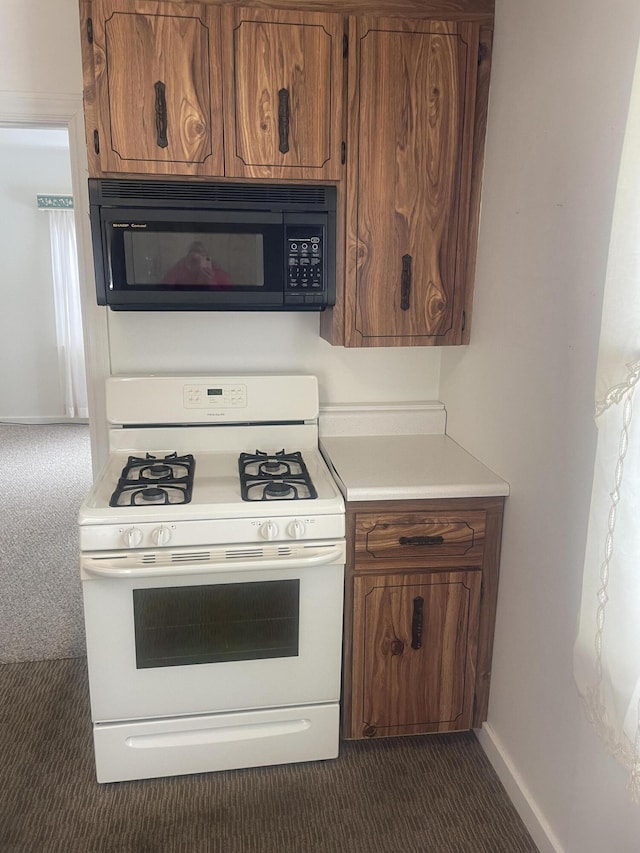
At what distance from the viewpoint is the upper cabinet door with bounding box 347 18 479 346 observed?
2.00 meters

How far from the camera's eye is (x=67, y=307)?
597cm

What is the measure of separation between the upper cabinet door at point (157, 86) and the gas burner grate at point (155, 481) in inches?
35.8

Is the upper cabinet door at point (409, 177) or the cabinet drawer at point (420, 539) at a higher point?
the upper cabinet door at point (409, 177)

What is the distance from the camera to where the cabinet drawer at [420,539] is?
197 centimetres

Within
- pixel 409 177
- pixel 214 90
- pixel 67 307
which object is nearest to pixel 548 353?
pixel 409 177

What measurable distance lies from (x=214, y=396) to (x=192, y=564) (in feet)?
2.35

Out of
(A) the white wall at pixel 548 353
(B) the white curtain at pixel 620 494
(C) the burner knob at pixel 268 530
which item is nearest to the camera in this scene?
(B) the white curtain at pixel 620 494

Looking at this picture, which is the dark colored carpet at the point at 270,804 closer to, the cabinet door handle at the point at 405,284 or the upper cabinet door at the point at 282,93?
the cabinet door handle at the point at 405,284

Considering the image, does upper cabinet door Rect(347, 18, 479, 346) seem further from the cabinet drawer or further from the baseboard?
the baseboard

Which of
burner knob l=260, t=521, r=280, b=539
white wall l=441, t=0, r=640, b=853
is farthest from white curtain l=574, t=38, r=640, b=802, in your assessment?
burner knob l=260, t=521, r=280, b=539

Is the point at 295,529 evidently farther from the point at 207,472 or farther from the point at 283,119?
the point at 283,119

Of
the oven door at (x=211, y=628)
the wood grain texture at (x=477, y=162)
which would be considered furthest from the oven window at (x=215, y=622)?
the wood grain texture at (x=477, y=162)

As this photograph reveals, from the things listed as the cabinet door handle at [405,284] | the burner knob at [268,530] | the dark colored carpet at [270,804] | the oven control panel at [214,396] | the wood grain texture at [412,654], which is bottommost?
the dark colored carpet at [270,804]

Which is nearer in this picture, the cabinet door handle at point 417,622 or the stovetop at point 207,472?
the stovetop at point 207,472
